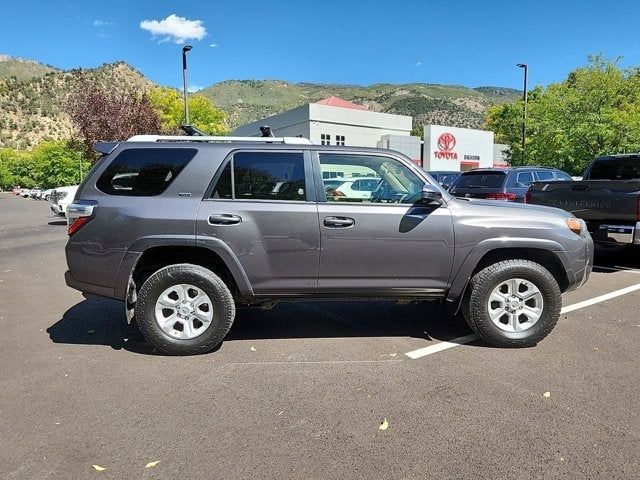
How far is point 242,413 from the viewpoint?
342 cm

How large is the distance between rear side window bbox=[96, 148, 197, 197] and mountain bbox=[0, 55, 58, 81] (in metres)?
183

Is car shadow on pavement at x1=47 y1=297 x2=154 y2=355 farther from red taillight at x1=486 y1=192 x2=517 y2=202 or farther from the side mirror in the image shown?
red taillight at x1=486 y1=192 x2=517 y2=202

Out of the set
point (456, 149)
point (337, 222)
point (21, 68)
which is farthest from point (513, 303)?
point (21, 68)

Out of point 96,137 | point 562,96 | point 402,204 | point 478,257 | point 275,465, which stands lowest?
point 275,465

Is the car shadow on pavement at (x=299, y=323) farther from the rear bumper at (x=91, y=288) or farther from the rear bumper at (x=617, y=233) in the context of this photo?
the rear bumper at (x=617, y=233)

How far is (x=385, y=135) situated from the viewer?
44.2m

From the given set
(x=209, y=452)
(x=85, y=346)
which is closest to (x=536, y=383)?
(x=209, y=452)

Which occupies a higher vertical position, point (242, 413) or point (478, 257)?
point (478, 257)

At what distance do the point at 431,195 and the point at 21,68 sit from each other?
7888 inches

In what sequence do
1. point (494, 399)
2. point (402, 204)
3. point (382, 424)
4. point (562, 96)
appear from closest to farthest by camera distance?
point (382, 424) < point (494, 399) < point (402, 204) < point (562, 96)

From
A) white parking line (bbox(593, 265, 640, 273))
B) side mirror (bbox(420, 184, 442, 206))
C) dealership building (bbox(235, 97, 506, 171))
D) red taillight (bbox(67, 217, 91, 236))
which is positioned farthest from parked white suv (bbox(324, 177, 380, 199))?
dealership building (bbox(235, 97, 506, 171))

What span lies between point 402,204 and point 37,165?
107156mm

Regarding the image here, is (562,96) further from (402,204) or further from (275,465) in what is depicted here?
(275,465)

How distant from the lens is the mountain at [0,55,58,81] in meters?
161
